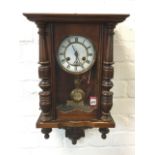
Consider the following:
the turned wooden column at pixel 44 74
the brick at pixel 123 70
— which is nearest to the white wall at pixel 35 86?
the brick at pixel 123 70

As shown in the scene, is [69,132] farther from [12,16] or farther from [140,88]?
[12,16]

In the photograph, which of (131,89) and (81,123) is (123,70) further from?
(81,123)

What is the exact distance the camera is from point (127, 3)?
88 centimetres

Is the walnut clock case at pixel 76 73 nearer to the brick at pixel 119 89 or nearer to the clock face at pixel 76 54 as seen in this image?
the clock face at pixel 76 54

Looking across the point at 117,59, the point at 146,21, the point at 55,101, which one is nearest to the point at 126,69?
the point at 117,59

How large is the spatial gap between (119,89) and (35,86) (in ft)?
1.01

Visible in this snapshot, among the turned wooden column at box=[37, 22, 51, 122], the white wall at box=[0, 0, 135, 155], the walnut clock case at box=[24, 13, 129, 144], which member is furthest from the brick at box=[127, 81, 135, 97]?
the turned wooden column at box=[37, 22, 51, 122]

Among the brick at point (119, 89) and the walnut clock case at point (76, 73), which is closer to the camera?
the walnut clock case at point (76, 73)

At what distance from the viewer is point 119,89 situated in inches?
36.0

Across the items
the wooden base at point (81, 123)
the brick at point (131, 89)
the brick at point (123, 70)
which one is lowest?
the wooden base at point (81, 123)

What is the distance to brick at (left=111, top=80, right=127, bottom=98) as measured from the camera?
0.91m

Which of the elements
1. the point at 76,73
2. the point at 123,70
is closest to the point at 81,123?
the point at 76,73

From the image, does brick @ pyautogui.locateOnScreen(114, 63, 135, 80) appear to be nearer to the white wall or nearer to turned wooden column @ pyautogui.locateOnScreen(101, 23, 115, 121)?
the white wall

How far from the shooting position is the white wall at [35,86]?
2.84 feet
